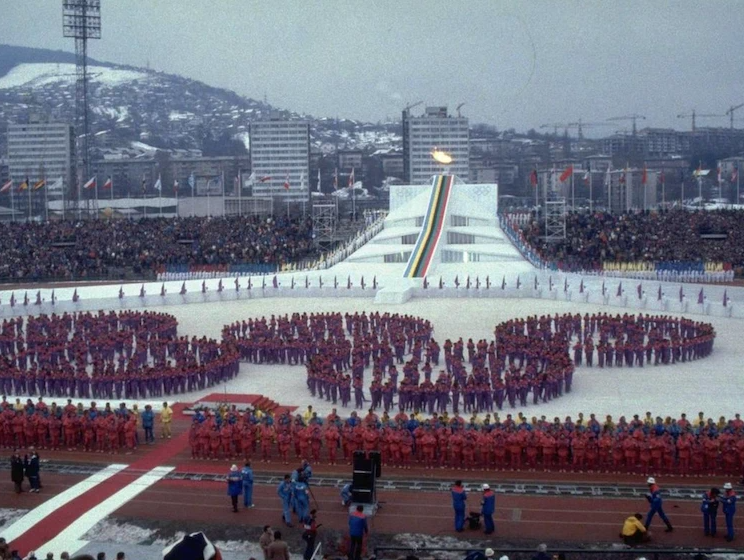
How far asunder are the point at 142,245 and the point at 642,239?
2978 centimetres

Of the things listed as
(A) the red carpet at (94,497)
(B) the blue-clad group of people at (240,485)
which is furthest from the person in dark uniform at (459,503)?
(A) the red carpet at (94,497)

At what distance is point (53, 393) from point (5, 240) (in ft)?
120

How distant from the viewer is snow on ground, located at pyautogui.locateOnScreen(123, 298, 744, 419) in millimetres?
21078

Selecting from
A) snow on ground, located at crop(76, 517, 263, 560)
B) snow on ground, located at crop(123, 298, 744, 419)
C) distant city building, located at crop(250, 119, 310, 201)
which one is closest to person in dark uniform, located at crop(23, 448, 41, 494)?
snow on ground, located at crop(76, 517, 263, 560)

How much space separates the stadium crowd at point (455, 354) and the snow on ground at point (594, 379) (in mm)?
434

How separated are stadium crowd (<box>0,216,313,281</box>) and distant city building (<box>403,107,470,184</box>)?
72.0 m

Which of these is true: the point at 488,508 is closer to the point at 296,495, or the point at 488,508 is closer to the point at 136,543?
the point at 296,495

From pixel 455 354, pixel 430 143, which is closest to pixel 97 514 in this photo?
pixel 455 354

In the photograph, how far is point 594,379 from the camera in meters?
24.1

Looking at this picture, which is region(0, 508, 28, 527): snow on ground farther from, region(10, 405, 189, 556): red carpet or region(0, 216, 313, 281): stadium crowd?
region(0, 216, 313, 281): stadium crowd

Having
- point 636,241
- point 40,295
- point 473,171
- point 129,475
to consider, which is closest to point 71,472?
point 129,475

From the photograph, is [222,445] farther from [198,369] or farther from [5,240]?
[5,240]

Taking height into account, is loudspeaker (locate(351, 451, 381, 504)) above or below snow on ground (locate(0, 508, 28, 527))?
above

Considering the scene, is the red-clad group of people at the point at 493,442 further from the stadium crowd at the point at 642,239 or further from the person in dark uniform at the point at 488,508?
the stadium crowd at the point at 642,239
